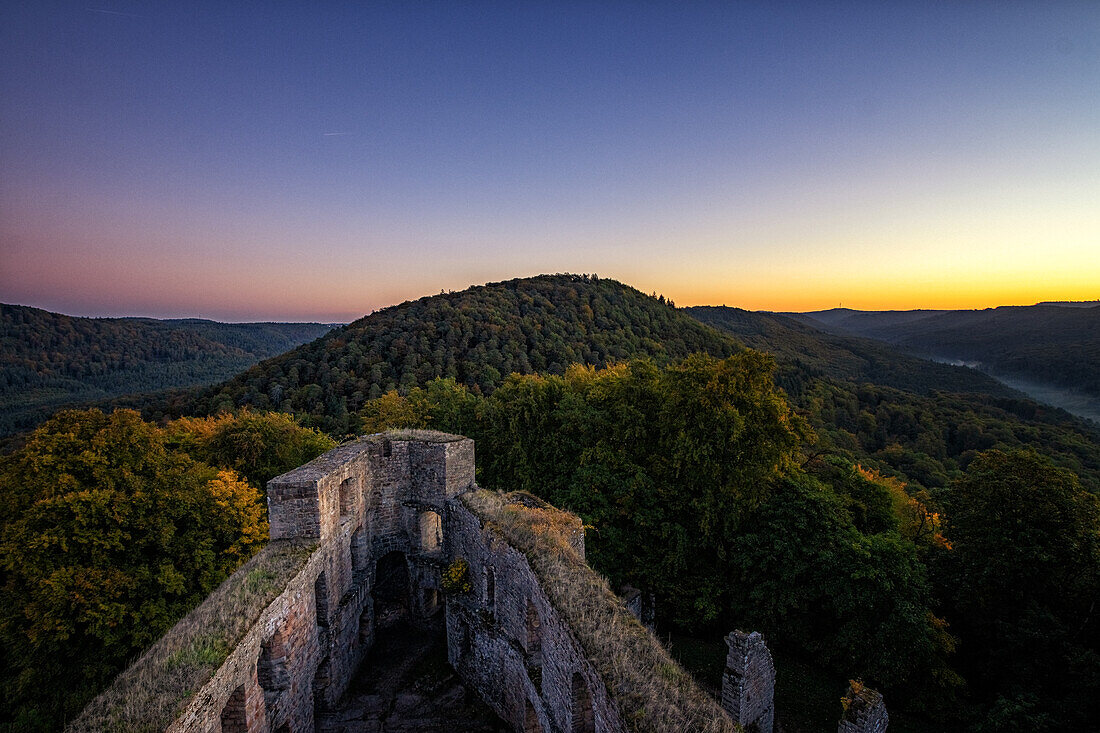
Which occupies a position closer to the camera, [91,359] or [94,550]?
[94,550]

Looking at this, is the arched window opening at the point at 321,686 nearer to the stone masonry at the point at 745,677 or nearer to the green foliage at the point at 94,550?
the green foliage at the point at 94,550

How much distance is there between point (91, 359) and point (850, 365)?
20227 centimetres

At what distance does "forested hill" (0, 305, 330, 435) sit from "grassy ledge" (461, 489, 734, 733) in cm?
10718

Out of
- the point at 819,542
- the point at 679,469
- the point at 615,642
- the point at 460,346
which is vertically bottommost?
the point at 819,542

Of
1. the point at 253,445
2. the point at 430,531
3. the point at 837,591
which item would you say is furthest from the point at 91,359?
the point at 837,591

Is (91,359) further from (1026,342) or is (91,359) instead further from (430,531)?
(1026,342)

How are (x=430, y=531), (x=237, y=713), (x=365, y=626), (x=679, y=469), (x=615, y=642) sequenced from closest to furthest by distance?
(x=615, y=642) → (x=237, y=713) → (x=365, y=626) → (x=430, y=531) → (x=679, y=469)

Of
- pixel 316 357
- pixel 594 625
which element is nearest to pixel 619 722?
pixel 594 625

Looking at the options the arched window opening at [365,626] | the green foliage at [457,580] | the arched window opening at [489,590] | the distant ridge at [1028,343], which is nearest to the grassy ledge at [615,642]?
the arched window opening at [489,590]

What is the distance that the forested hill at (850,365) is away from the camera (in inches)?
3438

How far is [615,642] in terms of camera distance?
22.9 ft

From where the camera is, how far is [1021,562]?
14.0m

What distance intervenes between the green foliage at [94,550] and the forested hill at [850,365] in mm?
66598

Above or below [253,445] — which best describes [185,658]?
above
